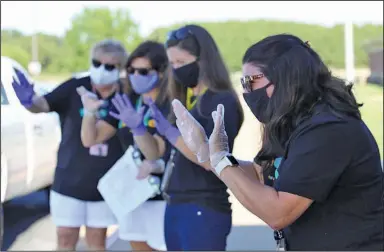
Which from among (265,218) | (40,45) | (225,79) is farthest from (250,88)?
(40,45)

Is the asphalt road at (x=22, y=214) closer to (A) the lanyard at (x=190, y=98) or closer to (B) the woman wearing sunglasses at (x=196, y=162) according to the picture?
(B) the woman wearing sunglasses at (x=196, y=162)

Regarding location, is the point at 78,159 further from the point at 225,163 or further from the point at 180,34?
the point at 225,163

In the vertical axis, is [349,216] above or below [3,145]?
above

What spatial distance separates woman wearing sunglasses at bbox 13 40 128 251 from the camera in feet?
12.7


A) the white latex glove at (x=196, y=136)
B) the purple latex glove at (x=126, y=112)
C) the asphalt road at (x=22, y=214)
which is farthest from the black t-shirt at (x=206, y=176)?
the asphalt road at (x=22, y=214)

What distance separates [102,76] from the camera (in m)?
3.91

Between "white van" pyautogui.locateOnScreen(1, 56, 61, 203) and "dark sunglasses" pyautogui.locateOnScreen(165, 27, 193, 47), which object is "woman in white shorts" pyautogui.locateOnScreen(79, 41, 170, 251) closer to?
"dark sunglasses" pyautogui.locateOnScreen(165, 27, 193, 47)

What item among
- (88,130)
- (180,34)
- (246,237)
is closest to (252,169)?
(180,34)

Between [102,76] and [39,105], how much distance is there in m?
0.43

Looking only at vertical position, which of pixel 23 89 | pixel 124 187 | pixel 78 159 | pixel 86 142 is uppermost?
pixel 23 89

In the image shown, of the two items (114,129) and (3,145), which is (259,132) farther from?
(3,145)

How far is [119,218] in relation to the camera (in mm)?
3686

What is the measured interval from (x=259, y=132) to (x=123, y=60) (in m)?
1.99

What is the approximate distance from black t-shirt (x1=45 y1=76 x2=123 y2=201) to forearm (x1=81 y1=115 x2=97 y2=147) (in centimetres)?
11
